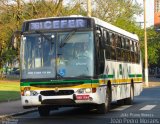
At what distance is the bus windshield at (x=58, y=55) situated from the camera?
17688 millimetres

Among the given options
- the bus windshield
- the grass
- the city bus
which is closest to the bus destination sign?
the city bus

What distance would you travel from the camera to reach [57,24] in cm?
1830

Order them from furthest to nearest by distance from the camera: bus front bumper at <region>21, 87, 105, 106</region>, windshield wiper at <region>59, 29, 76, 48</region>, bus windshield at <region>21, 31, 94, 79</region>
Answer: windshield wiper at <region>59, 29, 76, 48</region> → bus windshield at <region>21, 31, 94, 79</region> → bus front bumper at <region>21, 87, 105, 106</region>

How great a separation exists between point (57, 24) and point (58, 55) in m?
1.17

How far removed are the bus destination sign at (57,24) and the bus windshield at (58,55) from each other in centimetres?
25

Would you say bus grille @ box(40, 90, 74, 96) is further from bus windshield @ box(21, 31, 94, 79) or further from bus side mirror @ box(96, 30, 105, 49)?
bus side mirror @ box(96, 30, 105, 49)

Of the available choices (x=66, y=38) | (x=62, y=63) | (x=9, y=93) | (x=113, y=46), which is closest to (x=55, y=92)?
(x=62, y=63)

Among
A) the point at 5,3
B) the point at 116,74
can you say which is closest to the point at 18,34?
the point at 116,74

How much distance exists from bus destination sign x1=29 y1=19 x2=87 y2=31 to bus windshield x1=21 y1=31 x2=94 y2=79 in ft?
0.80

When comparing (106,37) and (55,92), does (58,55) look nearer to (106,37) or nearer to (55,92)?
(55,92)

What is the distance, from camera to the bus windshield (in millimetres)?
17688

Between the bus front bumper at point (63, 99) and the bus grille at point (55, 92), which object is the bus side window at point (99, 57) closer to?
the bus front bumper at point (63, 99)

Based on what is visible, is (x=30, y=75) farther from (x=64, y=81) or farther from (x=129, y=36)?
(x=129, y=36)

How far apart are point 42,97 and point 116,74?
480 cm
